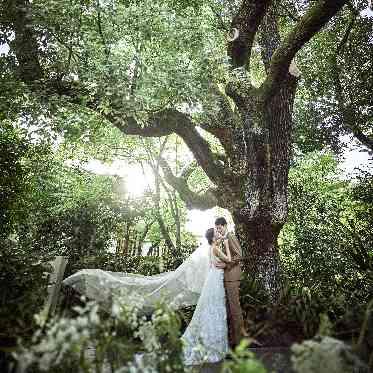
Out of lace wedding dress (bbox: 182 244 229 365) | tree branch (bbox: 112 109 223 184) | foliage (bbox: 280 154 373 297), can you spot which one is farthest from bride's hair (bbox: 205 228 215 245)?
foliage (bbox: 280 154 373 297)

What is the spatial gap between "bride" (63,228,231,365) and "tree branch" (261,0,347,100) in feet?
11.7

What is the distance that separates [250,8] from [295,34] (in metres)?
1.44

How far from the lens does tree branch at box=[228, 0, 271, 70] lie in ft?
28.5

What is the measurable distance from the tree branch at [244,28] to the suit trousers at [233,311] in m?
5.12

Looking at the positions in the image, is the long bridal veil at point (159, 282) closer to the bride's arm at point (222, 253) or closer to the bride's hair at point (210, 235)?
the bride's hair at point (210, 235)

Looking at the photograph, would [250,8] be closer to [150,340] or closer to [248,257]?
[248,257]

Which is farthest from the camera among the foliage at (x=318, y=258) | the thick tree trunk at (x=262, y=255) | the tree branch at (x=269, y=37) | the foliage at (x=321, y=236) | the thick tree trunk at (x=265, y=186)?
the foliage at (x=321, y=236)

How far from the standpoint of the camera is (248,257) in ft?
26.9

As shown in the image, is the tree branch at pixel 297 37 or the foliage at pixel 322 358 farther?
the tree branch at pixel 297 37

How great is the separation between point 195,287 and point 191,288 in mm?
83

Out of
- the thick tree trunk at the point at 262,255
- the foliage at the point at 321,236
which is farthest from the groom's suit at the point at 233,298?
the foliage at the point at 321,236

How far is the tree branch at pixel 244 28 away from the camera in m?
8.70

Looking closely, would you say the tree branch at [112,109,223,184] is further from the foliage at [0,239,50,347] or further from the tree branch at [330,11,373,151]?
the tree branch at [330,11,373,151]

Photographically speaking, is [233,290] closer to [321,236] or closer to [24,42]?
[321,236]
